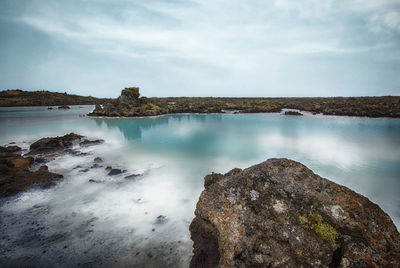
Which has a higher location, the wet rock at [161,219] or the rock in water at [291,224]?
Answer: the rock in water at [291,224]

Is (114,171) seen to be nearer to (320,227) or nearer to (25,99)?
(320,227)

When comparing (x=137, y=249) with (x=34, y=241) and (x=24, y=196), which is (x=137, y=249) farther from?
(x=24, y=196)

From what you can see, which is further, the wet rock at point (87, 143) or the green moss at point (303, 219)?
the wet rock at point (87, 143)

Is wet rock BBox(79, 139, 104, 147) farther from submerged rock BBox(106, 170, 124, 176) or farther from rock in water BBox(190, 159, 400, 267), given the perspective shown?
rock in water BBox(190, 159, 400, 267)

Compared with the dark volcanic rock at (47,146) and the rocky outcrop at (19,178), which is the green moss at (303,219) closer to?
the rocky outcrop at (19,178)

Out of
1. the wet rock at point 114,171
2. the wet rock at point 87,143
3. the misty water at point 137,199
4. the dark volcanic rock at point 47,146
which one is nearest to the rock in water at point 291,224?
the misty water at point 137,199

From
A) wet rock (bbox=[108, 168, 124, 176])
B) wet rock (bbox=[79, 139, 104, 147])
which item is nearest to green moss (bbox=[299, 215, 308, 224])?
A: wet rock (bbox=[108, 168, 124, 176])

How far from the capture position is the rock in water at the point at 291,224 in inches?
110

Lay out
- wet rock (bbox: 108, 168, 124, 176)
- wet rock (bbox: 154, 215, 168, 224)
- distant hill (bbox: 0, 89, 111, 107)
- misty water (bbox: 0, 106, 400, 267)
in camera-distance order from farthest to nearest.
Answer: distant hill (bbox: 0, 89, 111, 107), wet rock (bbox: 108, 168, 124, 176), wet rock (bbox: 154, 215, 168, 224), misty water (bbox: 0, 106, 400, 267)

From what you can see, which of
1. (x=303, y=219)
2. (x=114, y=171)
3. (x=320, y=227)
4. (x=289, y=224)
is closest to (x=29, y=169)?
(x=114, y=171)

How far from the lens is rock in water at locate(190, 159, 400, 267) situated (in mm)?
2791

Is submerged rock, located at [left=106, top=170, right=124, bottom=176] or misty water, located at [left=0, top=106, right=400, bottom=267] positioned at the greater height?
submerged rock, located at [left=106, top=170, right=124, bottom=176]

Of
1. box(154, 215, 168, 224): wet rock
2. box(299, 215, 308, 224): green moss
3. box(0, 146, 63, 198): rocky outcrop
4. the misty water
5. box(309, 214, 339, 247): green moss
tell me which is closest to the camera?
box(309, 214, 339, 247): green moss

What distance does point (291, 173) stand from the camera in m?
3.74
